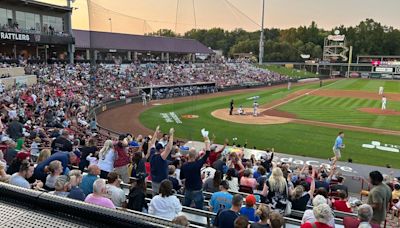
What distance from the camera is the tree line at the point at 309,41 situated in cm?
9984

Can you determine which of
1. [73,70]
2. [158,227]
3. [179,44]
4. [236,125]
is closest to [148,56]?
[179,44]

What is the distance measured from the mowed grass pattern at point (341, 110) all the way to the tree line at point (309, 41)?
52348 mm

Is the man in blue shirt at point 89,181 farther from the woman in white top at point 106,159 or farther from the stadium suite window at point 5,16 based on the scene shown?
the stadium suite window at point 5,16

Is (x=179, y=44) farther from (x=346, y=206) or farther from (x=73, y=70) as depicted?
(x=346, y=206)

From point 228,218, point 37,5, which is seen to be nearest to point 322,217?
point 228,218

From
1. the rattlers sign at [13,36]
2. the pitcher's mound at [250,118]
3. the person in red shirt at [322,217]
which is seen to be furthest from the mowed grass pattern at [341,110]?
the rattlers sign at [13,36]

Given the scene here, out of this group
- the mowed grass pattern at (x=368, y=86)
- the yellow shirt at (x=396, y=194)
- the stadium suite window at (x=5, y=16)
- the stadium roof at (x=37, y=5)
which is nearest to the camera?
the yellow shirt at (x=396, y=194)

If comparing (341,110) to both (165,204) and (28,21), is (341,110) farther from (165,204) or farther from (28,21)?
(28,21)

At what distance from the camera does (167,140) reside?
13719 millimetres

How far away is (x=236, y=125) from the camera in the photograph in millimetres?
28859

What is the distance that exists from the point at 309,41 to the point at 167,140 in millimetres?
124819

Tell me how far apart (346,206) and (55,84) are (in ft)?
99.8

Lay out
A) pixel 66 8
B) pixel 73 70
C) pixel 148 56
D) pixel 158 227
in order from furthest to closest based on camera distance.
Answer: pixel 148 56 → pixel 66 8 → pixel 73 70 → pixel 158 227

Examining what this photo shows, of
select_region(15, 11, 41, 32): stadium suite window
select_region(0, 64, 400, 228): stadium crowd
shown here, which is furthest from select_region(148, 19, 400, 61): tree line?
select_region(0, 64, 400, 228): stadium crowd
